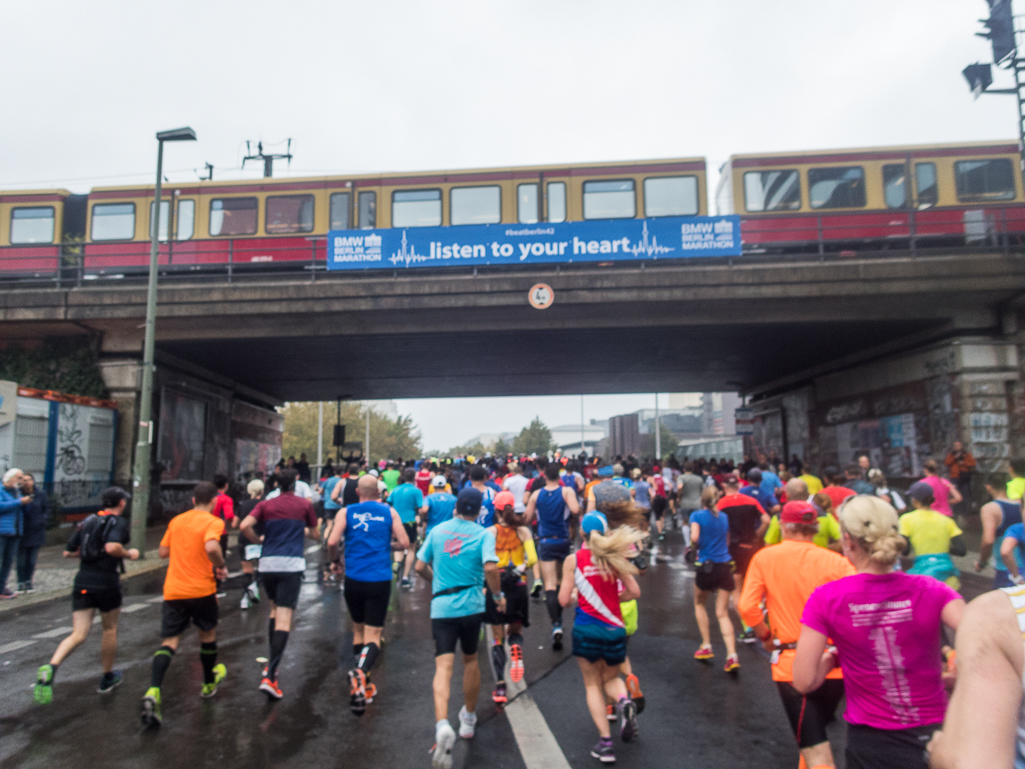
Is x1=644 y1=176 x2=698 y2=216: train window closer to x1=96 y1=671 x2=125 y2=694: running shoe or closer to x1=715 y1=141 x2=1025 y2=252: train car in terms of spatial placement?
x1=715 y1=141 x2=1025 y2=252: train car

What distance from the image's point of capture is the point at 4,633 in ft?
26.2

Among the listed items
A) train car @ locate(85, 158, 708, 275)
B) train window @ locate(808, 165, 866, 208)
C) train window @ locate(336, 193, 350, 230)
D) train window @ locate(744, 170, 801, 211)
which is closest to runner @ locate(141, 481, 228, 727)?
train car @ locate(85, 158, 708, 275)

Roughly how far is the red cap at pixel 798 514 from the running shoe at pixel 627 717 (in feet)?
5.68

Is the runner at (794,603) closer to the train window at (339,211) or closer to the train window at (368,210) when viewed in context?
the train window at (368,210)

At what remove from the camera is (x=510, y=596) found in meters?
6.03

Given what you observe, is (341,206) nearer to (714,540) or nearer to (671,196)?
(671,196)

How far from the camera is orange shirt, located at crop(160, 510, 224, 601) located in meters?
5.50

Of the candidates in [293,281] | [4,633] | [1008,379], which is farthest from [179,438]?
[1008,379]

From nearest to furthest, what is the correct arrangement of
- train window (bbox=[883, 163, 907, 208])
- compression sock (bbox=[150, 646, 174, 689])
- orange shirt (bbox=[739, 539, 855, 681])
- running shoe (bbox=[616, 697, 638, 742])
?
orange shirt (bbox=[739, 539, 855, 681]) < running shoe (bbox=[616, 697, 638, 742]) < compression sock (bbox=[150, 646, 174, 689]) < train window (bbox=[883, 163, 907, 208])

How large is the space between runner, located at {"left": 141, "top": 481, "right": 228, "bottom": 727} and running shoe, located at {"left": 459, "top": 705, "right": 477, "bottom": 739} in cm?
230

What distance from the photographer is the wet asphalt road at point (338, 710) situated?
172 inches

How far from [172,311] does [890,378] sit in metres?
19.3

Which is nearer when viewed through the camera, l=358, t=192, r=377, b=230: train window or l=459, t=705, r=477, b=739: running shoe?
l=459, t=705, r=477, b=739: running shoe

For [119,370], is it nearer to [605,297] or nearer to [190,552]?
[605,297]
